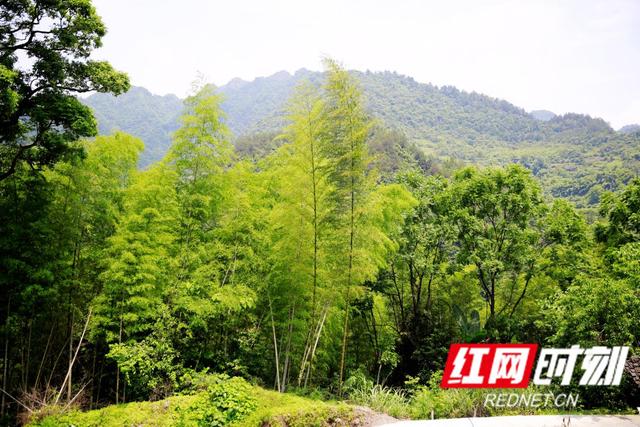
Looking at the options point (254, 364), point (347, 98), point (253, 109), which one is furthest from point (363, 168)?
point (253, 109)

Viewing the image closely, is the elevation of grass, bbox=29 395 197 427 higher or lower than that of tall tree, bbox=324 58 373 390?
lower

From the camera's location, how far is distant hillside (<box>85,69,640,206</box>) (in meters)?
64.9

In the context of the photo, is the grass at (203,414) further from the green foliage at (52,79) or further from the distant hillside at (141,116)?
the distant hillside at (141,116)

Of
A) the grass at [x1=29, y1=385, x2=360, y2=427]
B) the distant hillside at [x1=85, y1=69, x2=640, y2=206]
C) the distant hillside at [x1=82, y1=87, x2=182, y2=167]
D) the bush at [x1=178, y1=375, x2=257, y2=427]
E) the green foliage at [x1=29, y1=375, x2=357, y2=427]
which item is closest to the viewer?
the grass at [x1=29, y1=385, x2=360, y2=427]

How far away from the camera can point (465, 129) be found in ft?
372

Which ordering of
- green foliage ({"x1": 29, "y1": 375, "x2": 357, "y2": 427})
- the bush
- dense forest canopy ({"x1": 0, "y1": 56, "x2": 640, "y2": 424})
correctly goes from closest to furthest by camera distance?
1. green foliage ({"x1": 29, "y1": 375, "x2": 357, "y2": 427})
2. the bush
3. dense forest canopy ({"x1": 0, "y1": 56, "x2": 640, "y2": 424})

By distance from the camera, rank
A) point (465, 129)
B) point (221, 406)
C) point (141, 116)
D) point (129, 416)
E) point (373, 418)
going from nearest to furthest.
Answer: point (373, 418) < point (221, 406) < point (129, 416) < point (465, 129) < point (141, 116)

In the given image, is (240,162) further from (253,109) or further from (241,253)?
(253,109)

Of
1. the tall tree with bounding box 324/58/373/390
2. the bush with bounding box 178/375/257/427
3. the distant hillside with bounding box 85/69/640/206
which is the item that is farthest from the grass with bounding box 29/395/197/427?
the distant hillside with bounding box 85/69/640/206

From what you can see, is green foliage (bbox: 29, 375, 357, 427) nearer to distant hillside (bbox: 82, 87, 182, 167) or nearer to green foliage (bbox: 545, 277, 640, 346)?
green foliage (bbox: 545, 277, 640, 346)

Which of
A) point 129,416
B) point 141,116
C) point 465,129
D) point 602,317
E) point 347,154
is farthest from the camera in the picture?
point 141,116

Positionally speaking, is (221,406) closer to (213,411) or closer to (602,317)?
(213,411)

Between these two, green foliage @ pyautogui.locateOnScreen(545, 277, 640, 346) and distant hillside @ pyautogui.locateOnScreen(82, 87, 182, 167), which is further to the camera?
distant hillside @ pyautogui.locateOnScreen(82, 87, 182, 167)

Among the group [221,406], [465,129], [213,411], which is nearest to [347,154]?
[221,406]
